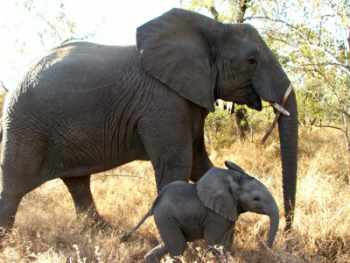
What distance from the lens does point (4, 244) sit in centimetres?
393

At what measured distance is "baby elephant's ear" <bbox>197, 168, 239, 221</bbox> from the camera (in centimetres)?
322

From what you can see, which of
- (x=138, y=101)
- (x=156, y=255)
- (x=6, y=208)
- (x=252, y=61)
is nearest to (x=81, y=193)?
(x=6, y=208)

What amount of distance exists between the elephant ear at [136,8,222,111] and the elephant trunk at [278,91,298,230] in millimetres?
675

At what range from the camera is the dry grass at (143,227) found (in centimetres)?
378

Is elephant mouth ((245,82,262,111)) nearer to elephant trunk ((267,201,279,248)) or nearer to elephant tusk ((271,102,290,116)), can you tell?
elephant tusk ((271,102,290,116))

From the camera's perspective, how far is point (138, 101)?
158 inches

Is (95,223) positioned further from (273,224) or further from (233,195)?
(273,224)

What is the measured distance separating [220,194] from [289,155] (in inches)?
41.8

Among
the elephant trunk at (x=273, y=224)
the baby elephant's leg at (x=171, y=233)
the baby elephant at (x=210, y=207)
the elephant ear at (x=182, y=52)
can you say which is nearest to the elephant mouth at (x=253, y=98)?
the elephant ear at (x=182, y=52)

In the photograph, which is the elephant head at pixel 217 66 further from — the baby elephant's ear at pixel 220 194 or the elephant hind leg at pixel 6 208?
the elephant hind leg at pixel 6 208

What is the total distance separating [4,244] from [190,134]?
1.83 m

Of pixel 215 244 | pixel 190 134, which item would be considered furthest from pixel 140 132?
pixel 215 244

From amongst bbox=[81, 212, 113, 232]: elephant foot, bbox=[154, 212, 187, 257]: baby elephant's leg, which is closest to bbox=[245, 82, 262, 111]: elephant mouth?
bbox=[154, 212, 187, 257]: baby elephant's leg

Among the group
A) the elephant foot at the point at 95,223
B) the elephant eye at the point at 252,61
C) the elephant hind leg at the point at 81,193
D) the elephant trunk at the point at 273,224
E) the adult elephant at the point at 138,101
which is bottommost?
the elephant foot at the point at 95,223
